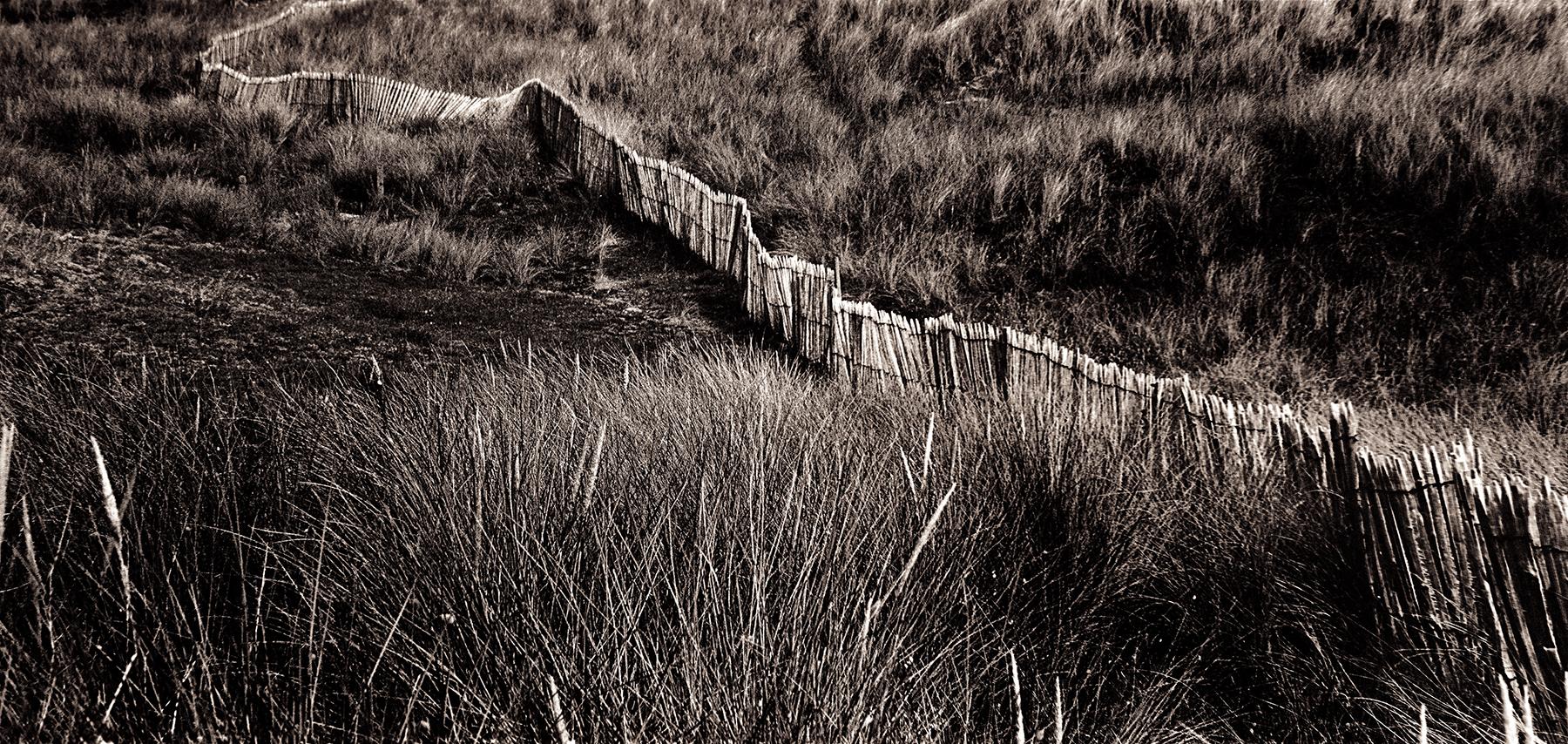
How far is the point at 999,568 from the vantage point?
2502mm

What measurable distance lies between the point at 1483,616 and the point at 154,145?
10.7 m

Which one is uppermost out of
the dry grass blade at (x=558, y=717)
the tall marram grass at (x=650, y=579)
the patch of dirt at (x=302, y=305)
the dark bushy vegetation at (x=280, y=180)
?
the dry grass blade at (x=558, y=717)

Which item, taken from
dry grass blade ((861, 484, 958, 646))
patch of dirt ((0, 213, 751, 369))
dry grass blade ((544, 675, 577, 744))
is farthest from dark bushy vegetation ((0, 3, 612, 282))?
dry grass blade ((544, 675, 577, 744))

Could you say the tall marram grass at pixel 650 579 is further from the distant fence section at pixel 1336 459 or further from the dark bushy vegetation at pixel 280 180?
the dark bushy vegetation at pixel 280 180

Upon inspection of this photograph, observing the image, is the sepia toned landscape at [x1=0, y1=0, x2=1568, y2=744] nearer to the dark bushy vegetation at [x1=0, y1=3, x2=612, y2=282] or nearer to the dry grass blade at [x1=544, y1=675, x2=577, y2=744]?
the dark bushy vegetation at [x1=0, y1=3, x2=612, y2=282]

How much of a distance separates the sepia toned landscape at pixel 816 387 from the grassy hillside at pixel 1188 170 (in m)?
0.04

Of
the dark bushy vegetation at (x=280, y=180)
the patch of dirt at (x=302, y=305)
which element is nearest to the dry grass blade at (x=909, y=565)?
the patch of dirt at (x=302, y=305)

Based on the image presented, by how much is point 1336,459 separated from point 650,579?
1654mm

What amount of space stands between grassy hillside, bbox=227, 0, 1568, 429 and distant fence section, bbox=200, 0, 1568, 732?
892mm

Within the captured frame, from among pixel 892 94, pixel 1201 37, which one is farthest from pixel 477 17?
pixel 1201 37

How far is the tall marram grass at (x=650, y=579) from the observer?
1562 millimetres

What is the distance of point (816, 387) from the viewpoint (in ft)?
13.4

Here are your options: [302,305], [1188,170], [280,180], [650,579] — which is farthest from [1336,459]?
[280,180]

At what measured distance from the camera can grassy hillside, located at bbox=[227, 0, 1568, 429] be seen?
4.84 meters
